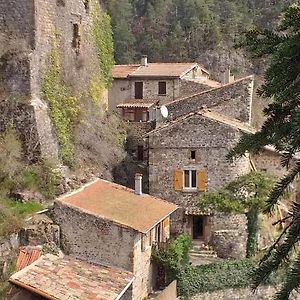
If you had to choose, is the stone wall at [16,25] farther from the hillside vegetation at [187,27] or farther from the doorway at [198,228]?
the hillside vegetation at [187,27]

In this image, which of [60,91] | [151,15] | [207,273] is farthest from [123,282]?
[151,15]

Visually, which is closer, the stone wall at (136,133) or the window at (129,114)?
the stone wall at (136,133)

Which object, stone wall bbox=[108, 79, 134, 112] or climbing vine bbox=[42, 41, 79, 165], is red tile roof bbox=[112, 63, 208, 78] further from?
climbing vine bbox=[42, 41, 79, 165]

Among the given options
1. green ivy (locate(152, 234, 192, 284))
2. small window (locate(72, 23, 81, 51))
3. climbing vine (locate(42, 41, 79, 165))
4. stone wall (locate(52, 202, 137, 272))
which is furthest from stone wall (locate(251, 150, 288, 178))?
stone wall (locate(52, 202, 137, 272))

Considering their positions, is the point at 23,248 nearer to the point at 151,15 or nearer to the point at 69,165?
the point at 69,165

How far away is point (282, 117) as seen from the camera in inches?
233

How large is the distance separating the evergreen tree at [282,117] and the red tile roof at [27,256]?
12235 mm

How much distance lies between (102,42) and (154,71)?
503 cm

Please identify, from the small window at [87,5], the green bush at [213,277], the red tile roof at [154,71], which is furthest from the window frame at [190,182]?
the red tile roof at [154,71]

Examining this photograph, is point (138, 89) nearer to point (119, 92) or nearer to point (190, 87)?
point (119, 92)

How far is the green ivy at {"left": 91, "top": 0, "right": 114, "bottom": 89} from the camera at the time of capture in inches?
1128

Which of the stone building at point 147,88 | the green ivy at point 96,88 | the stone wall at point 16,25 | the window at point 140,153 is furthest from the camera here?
the stone building at point 147,88

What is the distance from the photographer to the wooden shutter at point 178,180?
24438mm

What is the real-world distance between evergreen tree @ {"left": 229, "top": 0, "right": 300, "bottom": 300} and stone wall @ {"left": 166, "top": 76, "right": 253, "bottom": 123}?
70.4 feet
